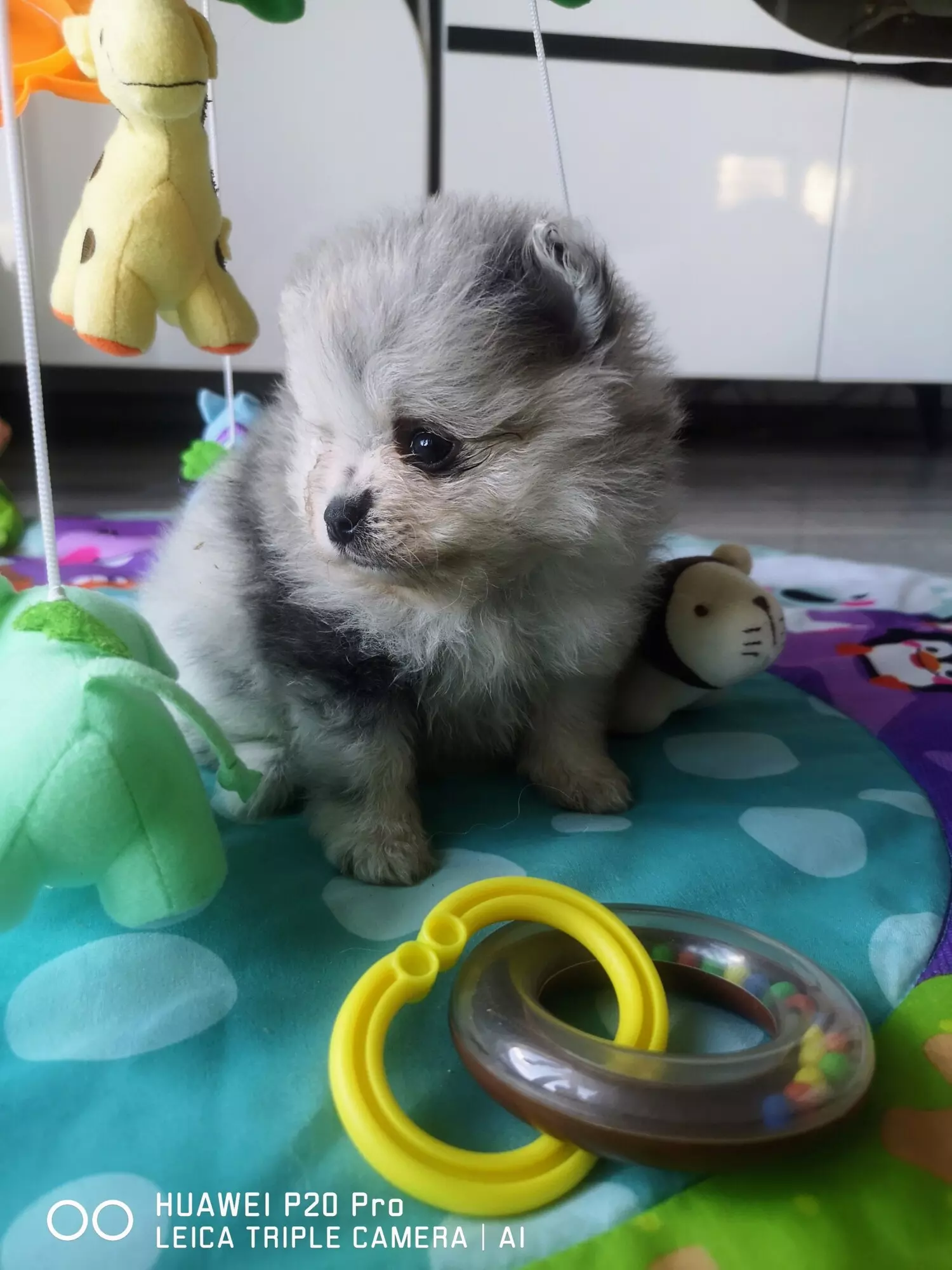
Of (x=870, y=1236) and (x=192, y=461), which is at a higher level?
(x=192, y=461)

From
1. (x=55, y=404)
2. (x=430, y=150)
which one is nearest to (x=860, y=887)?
(x=430, y=150)

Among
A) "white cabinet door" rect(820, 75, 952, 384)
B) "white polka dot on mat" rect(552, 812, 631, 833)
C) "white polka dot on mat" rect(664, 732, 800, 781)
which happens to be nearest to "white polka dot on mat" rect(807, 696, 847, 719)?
"white polka dot on mat" rect(664, 732, 800, 781)

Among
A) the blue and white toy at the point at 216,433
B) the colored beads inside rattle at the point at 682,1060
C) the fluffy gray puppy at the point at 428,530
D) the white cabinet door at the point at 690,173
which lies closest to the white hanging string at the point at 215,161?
the blue and white toy at the point at 216,433

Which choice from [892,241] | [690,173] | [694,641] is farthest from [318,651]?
[892,241]

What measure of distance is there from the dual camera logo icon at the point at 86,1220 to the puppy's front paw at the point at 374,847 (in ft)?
1.03

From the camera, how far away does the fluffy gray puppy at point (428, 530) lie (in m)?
0.69

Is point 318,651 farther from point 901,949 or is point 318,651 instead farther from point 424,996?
point 901,949

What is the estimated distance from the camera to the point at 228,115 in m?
2.15

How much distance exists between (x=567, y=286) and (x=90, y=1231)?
24.9 inches

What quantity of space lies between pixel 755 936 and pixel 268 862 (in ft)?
1.25

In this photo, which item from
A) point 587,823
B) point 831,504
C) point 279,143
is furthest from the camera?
point 831,504

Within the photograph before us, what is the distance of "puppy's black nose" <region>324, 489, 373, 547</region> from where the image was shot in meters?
0.69

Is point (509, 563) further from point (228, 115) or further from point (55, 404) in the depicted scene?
point (55, 404)

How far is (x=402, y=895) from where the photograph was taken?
30.5 inches
